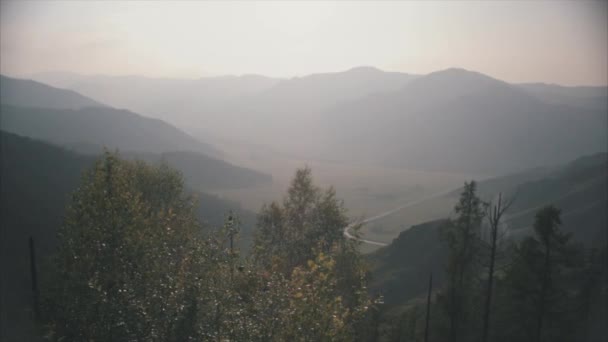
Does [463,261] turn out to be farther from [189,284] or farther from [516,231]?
[516,231]

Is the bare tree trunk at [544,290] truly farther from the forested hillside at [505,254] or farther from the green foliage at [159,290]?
the green foliage at [159,290]

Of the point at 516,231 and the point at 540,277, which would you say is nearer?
the point at 540,277

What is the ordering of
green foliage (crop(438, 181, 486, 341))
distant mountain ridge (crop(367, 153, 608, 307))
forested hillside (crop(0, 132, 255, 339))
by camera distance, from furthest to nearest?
1. distant mountain ridge (crop(367, 153, 608, 307))
2. green foliage (crop(438, 181, 486, 341))
3. forested hillside (crop(0, 132, 255, 339))

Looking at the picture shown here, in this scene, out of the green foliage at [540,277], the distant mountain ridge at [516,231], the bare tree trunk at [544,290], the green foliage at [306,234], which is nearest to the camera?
the green foliage at [540,277]

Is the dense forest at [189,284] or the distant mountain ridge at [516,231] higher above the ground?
the dense forest at [189,284]

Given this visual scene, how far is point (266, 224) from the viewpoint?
35.4m

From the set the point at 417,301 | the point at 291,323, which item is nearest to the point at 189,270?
the point at 291,323

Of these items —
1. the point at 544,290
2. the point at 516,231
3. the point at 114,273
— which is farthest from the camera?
the point at 516,231

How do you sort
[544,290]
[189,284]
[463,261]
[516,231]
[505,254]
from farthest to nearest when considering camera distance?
[516,231] → [505,254] → [463,261] → [544,290] → [189,284]

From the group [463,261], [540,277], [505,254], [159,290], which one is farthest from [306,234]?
[505,254]

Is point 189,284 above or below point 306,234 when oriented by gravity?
above

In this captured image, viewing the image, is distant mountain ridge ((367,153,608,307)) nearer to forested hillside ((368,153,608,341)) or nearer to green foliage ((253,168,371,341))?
forested hillside ((368,153,608,341))

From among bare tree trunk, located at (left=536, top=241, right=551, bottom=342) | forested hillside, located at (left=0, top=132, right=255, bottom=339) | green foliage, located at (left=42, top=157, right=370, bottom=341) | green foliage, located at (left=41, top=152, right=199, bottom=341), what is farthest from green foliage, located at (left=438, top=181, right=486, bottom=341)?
green foliage, located at (left=41, top=152, right=199, bottom=341)

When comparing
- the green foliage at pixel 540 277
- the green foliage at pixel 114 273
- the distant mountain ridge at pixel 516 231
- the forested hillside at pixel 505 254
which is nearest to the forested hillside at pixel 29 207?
the green foliage at pixel 114 273
